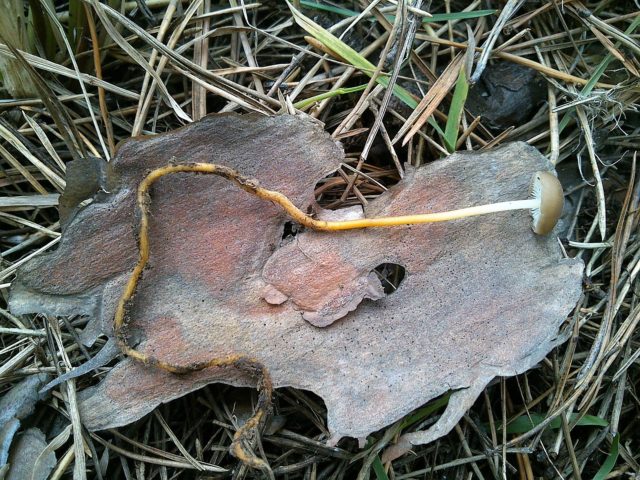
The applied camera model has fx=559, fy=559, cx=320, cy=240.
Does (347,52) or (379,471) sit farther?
(347,52)

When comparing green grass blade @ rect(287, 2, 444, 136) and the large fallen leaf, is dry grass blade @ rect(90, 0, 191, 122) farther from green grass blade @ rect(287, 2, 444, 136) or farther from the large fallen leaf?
green grass blade @ rect(287, 2, 444, 136)

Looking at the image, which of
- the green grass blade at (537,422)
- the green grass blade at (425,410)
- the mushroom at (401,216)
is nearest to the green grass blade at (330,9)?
the mushroom at (401,216)

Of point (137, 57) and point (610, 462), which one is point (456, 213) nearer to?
point (610, 462)

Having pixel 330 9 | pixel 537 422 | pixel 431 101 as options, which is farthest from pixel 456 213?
pixel 330 9

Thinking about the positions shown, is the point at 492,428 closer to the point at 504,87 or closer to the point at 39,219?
the point at 504,87

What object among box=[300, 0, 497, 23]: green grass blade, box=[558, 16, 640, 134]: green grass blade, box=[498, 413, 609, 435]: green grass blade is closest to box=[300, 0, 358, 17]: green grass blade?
box=[300, 0, 497, 23]: green grass blade
